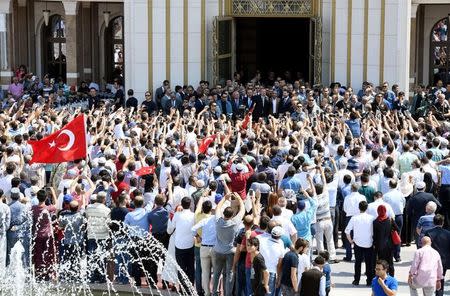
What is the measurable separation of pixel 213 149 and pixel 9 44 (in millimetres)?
16204

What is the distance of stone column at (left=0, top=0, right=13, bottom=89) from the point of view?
3594 cm

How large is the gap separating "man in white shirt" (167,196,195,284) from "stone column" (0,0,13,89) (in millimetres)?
19729

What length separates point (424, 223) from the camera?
17625mm

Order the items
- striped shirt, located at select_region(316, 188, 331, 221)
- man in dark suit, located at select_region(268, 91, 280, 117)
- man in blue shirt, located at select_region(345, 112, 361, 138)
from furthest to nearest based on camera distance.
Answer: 1. man in dark suit, located at select_region(268, 91, 280, 117)
2. man in blue shirt, located at select_region(345, 112, 361, 138)
3. striped shirt, located at select_region(316, 188, 331, 221)

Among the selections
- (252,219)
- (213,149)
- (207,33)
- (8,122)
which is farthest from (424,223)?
(207,33)

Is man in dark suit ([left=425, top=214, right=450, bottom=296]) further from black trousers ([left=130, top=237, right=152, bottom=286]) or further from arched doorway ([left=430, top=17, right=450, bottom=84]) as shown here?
arched doorway ([left=430, top=17, right=450, bottom=84])

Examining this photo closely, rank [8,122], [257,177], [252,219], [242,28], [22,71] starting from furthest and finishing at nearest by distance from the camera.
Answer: [242,28] < [22,71] < [8,122] < [257,177] < [252,219]

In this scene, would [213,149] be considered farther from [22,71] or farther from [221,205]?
[22,71]

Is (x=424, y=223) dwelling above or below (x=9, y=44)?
below

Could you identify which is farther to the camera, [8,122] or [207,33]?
[207,33]

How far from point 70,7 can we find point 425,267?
21.9 meters

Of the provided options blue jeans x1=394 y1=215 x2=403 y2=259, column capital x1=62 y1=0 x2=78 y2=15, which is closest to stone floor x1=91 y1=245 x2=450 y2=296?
blue jeans x1=394 y1=215 x2=403 y2=259

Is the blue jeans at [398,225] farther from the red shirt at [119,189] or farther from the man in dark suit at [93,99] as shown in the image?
the man in dark suit at [93,99]

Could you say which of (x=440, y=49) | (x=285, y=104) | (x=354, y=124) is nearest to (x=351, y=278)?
(x=354, y=124)
